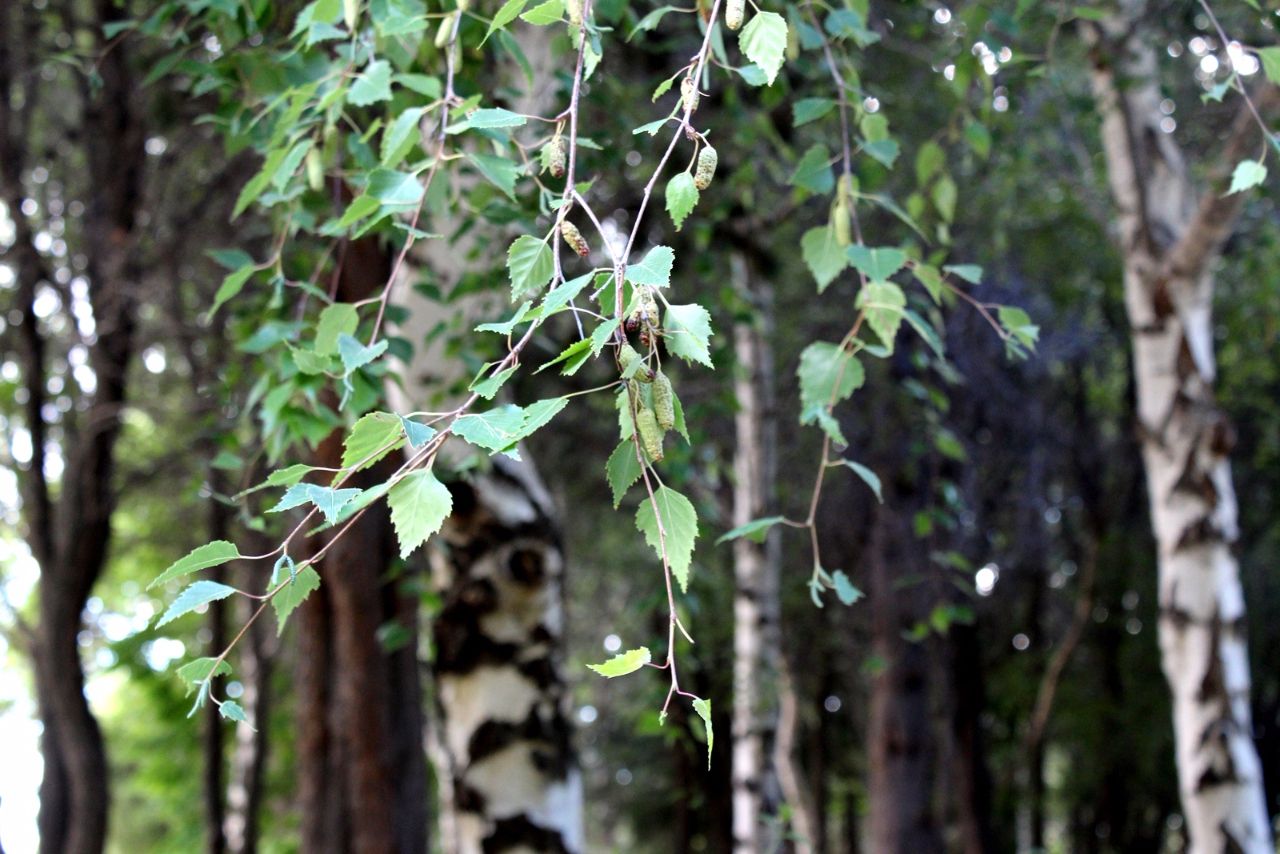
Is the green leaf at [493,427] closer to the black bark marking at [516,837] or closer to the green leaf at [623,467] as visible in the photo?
the green leaf at [623,467]

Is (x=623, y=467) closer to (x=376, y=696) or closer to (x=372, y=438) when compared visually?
(x=372, y=438)

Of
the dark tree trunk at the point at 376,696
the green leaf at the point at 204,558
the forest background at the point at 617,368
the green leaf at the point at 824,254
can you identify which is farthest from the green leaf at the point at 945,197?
the dark tree trunk at the point at 376,696

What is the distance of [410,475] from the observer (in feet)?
4.34

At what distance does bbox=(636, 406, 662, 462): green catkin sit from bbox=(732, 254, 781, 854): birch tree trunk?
15.1ft

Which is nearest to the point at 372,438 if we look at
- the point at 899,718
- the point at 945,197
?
the point at 945,197

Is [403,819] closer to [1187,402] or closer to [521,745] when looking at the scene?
[521,745]

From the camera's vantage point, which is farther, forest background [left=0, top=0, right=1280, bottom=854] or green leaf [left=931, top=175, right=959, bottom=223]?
green leaf [left=931, top=175, right=959, bottom=223]

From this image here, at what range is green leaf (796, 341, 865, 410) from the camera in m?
1.97

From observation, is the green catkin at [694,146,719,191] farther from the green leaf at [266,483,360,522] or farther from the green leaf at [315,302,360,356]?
the green leaf at [315,302,360,356]

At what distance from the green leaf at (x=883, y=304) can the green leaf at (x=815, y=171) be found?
289 mm

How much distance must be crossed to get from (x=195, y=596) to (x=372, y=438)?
0.27m

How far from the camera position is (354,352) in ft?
5.50

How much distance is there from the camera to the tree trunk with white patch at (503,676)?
3.61 metres

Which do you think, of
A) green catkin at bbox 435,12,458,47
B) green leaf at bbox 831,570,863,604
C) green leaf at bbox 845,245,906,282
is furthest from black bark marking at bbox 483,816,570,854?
green catkin at bbox 435,12,458,47
